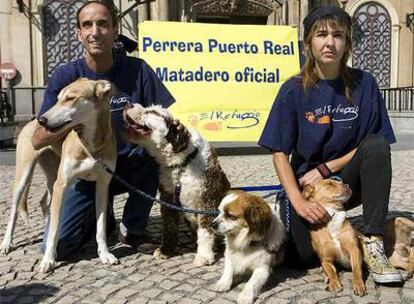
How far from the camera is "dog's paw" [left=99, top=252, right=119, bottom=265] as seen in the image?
12.9ft

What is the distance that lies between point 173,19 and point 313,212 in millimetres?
13176

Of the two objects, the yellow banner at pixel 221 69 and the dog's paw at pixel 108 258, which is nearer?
the dog's paw at pixel 108 258

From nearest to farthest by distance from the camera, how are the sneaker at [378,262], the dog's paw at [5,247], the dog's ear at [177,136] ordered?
the sneaker at [378,262]
the dog's ear at [177,136]
the dog's paw at [5,247]

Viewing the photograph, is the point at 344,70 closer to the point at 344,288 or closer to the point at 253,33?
the point at 344,288

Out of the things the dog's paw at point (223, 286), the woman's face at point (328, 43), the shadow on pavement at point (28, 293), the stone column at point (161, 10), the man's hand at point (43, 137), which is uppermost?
the stone column at point (161, 10)

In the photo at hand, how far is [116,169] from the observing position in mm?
4285

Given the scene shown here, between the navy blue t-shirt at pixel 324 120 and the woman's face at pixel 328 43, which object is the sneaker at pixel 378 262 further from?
the woman's face at pixel 328 43

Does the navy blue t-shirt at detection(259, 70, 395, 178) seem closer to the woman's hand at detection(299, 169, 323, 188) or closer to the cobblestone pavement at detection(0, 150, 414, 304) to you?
the woman's hand at detection(299, 169, 323, 188)

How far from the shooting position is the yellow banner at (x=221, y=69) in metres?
10.0

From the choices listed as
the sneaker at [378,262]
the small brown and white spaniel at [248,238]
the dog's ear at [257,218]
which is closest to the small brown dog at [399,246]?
the sneaker at [378,262]

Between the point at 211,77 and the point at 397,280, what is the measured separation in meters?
7.43

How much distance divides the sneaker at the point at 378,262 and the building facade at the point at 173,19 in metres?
11.2

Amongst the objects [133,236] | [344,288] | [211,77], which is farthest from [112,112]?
[211,77]

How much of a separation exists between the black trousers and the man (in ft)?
4.18
